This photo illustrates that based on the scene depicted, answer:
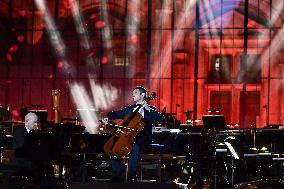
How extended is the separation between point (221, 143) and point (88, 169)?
321 cm

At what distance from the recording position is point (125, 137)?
13109 millimetres

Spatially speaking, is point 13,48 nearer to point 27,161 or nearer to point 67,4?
point 67,4

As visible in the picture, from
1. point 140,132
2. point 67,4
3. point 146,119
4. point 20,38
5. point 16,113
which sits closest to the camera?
point 140,132

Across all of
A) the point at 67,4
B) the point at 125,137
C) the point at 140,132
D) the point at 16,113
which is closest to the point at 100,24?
the point at 67,4

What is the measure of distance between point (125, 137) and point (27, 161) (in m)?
1.91

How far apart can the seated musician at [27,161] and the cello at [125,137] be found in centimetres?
126

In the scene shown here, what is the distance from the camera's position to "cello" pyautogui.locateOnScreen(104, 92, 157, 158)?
516 inches

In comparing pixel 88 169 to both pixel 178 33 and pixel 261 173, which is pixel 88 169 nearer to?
pixel 261 173

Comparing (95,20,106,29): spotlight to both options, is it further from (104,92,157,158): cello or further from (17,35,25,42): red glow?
(104,92,157,158): cello

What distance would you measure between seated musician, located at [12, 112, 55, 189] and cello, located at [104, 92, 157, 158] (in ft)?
4.13

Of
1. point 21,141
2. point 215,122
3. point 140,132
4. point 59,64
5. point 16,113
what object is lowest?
point 21,141

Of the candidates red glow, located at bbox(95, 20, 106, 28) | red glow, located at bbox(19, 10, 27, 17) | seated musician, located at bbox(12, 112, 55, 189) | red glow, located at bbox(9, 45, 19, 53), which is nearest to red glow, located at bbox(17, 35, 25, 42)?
red glow, located at bbox(9, 45, 19, 53)

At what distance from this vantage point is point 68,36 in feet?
88.4

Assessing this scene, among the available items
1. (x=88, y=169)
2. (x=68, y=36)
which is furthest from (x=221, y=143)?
(x=68, y=36)
